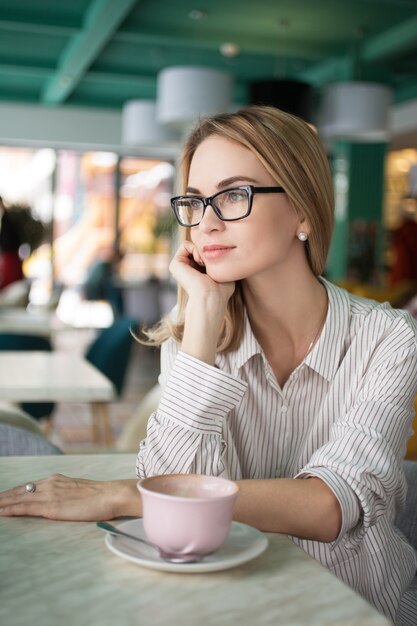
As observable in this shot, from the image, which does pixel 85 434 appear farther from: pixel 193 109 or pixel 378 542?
pixel 378 542

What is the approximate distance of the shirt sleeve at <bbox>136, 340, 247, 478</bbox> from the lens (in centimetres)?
119

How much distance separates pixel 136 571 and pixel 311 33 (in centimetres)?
886

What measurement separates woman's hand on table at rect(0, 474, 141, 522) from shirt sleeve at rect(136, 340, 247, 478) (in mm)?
154

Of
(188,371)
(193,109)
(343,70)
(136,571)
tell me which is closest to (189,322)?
(188,371)

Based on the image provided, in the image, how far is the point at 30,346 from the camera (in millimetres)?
3979

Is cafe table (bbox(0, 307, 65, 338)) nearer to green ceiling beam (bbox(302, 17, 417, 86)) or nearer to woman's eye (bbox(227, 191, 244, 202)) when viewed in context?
woman's eye (bbox(227, 191, 244, 202))

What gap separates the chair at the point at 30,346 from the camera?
377 centimetres

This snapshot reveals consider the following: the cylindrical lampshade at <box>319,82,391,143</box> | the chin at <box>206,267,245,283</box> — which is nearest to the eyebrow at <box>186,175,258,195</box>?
the chin at <box>206,267,245,283</box>

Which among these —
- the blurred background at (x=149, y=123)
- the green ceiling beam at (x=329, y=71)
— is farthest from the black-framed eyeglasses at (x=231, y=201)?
the green ceiling beam at (x=329, y=71)

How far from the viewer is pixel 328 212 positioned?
144cm

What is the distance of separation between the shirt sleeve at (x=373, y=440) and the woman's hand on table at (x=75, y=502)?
253mm

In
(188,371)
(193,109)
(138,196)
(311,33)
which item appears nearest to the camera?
(188,371)

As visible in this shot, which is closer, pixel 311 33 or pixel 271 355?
pixel 271 355

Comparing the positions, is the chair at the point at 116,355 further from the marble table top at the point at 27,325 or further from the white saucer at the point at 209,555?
the white saucer at the point at 209,555
